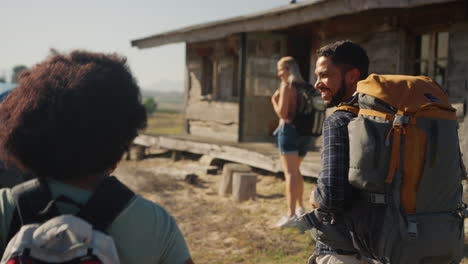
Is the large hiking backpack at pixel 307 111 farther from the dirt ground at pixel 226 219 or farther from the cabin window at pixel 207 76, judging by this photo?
the cabin window at pixel 207 76

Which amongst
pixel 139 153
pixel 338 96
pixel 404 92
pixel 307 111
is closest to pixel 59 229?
pixel 404 92

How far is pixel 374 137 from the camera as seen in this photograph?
1.79 meters

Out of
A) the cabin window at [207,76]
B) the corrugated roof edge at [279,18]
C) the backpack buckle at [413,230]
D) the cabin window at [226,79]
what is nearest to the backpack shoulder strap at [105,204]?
the backpack buckle at [413,230]

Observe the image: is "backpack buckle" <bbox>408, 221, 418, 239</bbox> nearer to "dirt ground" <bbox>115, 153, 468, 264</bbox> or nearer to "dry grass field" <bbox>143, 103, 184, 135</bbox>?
"dirt ground" <bbox>115, 153, 468, 264</bbox>

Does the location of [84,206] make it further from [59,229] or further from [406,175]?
[406,175]

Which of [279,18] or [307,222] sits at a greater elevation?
[279,18]

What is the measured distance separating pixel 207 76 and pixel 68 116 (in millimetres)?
11560

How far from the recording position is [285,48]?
1023cm

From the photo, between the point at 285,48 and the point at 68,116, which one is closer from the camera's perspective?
the point at 68,116

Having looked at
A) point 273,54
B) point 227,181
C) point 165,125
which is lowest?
point 165,125

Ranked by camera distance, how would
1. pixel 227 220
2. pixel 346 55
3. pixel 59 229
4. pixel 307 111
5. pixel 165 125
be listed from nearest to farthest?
pixel 59 229, pixel 346 55, pixel 307 111, pixel 227 220, pixel 165 125

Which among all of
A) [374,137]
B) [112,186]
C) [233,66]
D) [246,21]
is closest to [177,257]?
[112,186]

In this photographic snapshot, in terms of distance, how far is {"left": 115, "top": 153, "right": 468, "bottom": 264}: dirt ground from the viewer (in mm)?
4836

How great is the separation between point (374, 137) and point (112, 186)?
1090 millimetres
